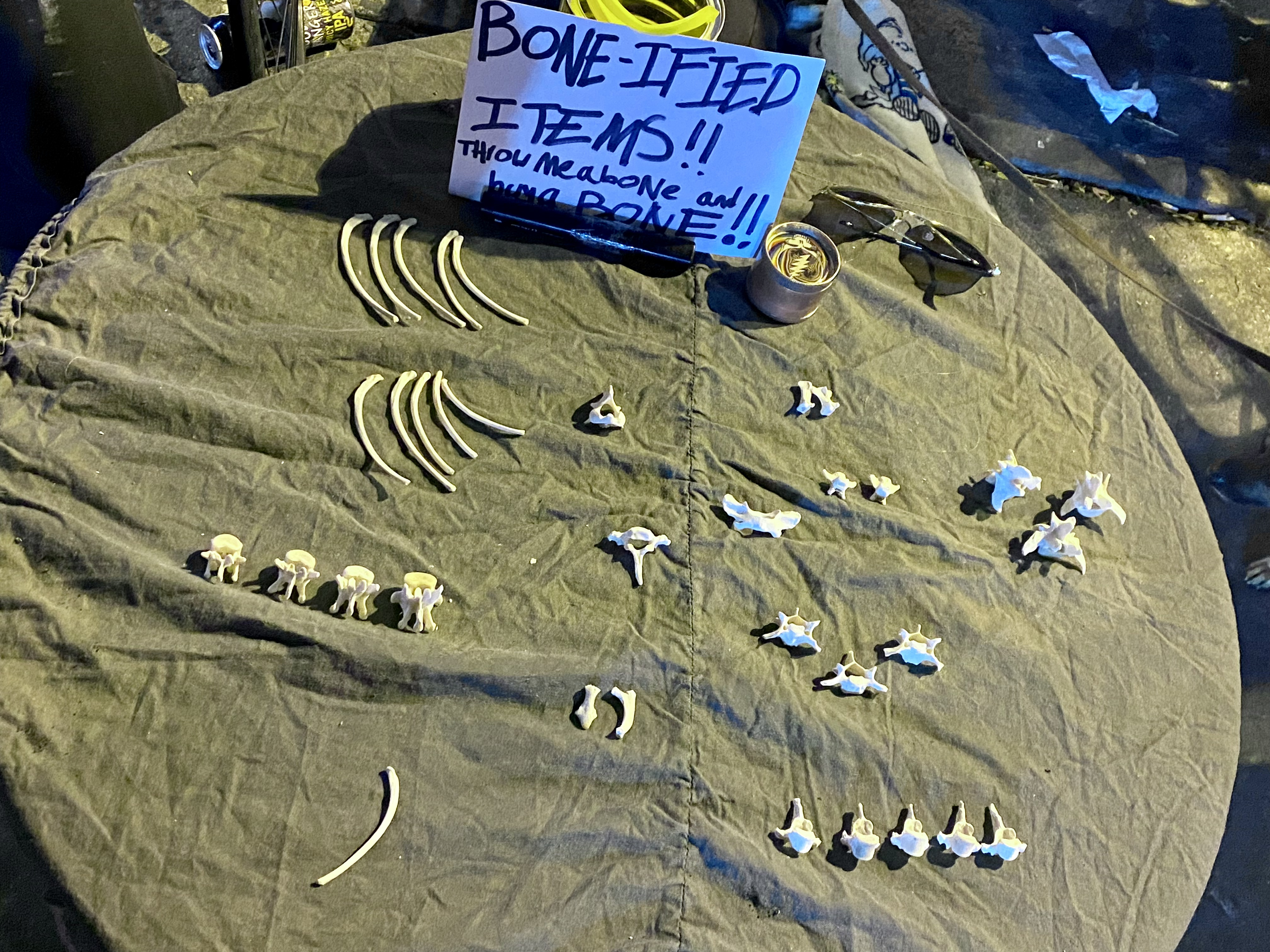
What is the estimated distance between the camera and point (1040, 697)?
4.63 ft

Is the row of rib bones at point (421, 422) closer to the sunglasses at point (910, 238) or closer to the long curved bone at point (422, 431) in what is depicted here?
the long curved bone at point (422, 431)

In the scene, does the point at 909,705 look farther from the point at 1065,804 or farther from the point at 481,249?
the point at 481,249

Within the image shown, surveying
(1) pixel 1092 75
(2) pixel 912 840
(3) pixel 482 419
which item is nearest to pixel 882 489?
(2) pixel 912 840

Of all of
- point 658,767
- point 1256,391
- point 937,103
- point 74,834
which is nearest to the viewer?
point 74,834

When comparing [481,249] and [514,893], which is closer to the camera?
[514,893]

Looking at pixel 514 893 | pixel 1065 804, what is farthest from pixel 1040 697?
pixel 514 893

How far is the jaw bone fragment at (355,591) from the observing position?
1.27 m

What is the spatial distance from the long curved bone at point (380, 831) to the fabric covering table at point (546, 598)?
0.05 ft

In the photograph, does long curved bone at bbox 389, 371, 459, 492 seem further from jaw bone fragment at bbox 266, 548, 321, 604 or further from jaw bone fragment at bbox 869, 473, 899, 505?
jaw bone fragment at bbox 869, 473, 899, 505

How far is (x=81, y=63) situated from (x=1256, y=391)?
11.3ft

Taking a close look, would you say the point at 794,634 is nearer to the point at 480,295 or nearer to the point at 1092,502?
the point at 1092,502

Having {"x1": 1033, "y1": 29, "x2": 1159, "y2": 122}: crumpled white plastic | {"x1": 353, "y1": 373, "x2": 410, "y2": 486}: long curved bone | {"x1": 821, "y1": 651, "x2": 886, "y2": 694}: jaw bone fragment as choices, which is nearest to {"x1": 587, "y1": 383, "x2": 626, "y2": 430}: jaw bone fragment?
{"x1": 353, "y1": 373, "x2": 410, "y2": 486}: long curved bone

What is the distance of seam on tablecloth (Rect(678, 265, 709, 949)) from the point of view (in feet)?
3.98

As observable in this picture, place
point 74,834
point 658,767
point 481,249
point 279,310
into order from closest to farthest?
1. point 74,834
2. point 658,767
3. point 279,310
4. point 481,249
